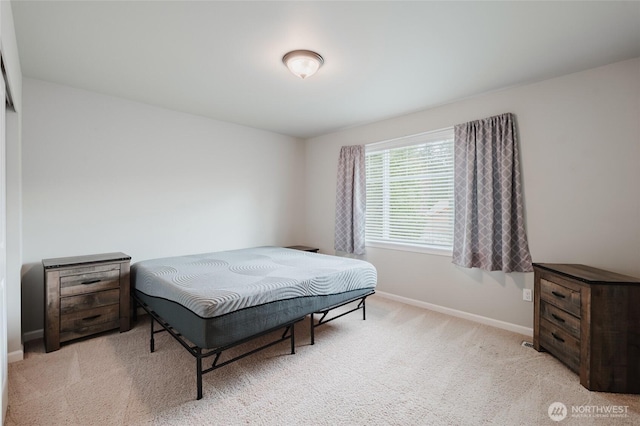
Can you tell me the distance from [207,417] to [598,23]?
3.49 m

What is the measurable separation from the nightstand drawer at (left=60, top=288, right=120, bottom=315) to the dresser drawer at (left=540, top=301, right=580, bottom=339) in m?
3.87

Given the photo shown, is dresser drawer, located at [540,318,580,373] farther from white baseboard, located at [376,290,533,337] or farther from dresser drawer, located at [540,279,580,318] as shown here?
white baseboard, located at [376,290,533,337]

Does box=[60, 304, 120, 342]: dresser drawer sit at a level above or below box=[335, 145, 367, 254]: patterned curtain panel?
below

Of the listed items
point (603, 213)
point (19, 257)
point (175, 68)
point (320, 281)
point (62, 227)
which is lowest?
point (320, 281)

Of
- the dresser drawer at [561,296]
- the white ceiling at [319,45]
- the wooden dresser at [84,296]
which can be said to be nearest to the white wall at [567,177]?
the white ceiling at [319,45]

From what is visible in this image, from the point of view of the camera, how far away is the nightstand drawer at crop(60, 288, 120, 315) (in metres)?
2.47

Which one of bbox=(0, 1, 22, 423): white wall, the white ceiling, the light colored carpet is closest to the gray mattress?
the light colored carpet

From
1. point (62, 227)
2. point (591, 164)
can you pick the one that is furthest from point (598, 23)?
point (62, 227)

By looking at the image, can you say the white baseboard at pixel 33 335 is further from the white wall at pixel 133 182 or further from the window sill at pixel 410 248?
the window sill at pixel 410 248

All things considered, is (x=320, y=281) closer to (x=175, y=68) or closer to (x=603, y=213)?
(x=175, y=68)

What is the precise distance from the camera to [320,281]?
2453mm

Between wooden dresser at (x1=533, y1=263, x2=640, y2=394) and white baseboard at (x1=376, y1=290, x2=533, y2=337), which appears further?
white baseboard at (x1=376, y1=290, x2=533, y2=337)

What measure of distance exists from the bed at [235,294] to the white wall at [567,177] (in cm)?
124

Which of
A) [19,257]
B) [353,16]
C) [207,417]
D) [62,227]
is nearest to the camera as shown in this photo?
[207,417]
